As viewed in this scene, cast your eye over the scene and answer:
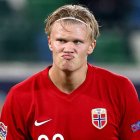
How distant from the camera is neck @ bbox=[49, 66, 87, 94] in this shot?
431 centimetres

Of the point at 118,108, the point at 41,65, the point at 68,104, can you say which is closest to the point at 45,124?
the point at 68,104

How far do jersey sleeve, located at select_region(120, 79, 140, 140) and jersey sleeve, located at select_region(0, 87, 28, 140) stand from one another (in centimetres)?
68

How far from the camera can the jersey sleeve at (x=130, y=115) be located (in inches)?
168

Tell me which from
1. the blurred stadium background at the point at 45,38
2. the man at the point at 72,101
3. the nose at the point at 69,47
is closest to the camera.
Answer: the nose at the point at 69,47

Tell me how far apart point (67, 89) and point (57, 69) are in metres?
0.17

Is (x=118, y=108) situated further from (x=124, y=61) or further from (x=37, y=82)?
(x=124, y=61)

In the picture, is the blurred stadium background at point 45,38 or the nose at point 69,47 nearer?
the nose at point 69,47

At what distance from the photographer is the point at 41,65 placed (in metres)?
10.3

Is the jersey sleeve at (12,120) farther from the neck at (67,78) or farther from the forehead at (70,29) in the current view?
the forehead at (70,29)

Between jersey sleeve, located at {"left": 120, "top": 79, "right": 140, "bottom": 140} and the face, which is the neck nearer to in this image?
the face

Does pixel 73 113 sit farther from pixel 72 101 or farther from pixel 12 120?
pixel 12 120

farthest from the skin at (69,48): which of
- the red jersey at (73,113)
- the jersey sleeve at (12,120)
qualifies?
the jersey sleeve at (12,120)

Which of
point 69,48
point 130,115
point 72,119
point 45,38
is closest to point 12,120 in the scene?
point 72,119

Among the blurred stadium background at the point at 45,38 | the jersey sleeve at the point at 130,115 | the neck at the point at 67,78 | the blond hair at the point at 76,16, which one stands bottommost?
the jersey sleeve at the point at 130,115
